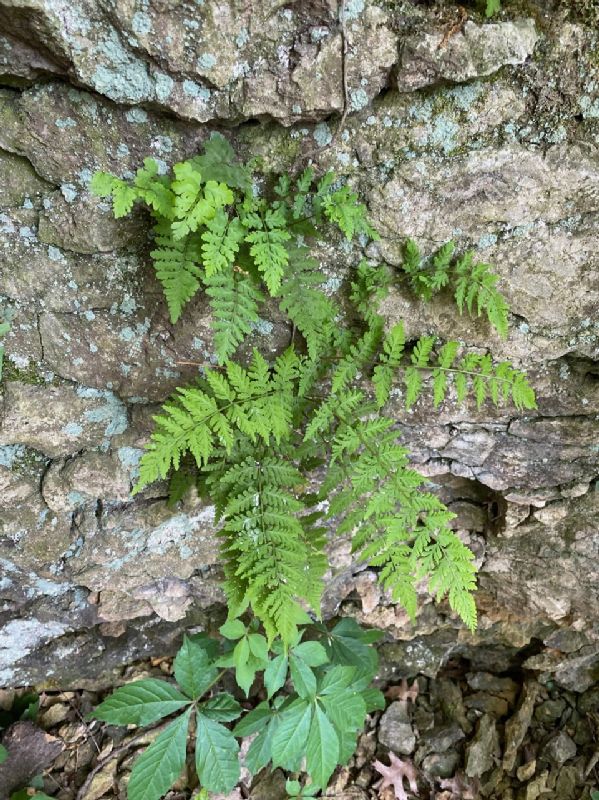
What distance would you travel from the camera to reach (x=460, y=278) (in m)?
3.12

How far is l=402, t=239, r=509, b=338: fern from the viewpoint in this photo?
10.0ft

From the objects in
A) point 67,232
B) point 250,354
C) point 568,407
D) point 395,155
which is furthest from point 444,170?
point 67,232

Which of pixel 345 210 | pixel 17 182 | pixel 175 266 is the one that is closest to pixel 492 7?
pixel 345 210

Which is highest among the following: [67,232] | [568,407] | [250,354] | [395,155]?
[395,155]

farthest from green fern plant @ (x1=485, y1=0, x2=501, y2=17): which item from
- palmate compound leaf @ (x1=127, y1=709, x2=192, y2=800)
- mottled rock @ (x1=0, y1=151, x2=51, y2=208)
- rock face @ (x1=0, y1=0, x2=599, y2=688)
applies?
palmate compound leaf @ (x1=127, y1=709, x2=192, y2=800)

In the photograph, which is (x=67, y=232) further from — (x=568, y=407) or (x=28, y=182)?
(x=568, y=407)

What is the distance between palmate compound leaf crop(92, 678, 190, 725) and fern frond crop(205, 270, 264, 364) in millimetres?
2143

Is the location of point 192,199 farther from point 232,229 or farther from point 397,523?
point 397,523

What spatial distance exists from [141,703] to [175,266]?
103 inches

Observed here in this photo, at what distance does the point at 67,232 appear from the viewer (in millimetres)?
2896

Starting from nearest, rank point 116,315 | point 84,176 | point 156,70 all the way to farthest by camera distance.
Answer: point 156,70, point 84,176, point 116,315

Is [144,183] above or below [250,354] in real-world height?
above

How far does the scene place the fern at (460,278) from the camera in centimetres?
306

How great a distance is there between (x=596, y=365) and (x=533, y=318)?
1.86 feet
